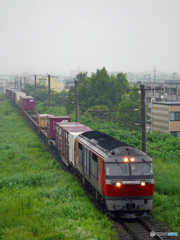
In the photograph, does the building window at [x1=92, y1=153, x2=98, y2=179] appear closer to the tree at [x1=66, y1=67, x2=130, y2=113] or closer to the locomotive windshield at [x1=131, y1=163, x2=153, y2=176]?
the locomotive windshield at [x1=131, y1=163, x2=153, y2=176]

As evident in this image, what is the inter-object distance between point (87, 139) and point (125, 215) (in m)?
6.45

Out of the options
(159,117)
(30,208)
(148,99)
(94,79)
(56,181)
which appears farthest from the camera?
(148,99)

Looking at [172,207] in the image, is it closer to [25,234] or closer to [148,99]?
[25,234]

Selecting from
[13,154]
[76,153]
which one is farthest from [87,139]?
[13,154]

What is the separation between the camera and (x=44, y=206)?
635 inches

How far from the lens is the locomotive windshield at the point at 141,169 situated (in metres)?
14.5

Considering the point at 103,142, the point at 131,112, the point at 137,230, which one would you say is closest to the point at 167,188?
the point at 103,142

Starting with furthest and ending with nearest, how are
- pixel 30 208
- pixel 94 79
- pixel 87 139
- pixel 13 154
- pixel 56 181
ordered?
pixel 94 79, pixel 13 154, pixel 56 181, pixel 87 139, pixel 30 208

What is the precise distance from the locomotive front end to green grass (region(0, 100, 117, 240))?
39.7 inches

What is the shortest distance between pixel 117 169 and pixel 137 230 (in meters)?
2.81

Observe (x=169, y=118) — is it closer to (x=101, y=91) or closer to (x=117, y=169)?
(x=101, y=91)

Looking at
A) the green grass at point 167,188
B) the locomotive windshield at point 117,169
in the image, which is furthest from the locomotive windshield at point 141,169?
the green grass at point 167,188

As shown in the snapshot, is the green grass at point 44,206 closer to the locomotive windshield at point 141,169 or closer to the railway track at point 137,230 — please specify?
the railway track at point 137,230

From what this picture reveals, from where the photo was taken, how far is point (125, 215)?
47.7ft
